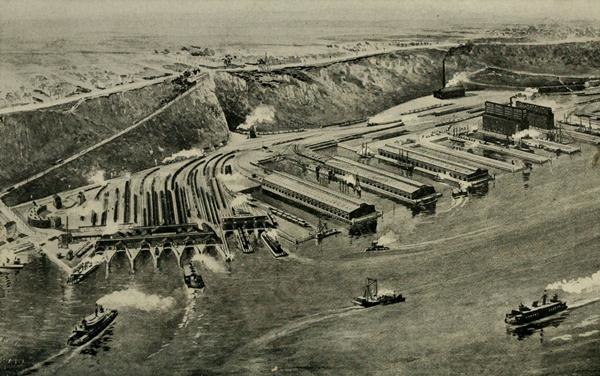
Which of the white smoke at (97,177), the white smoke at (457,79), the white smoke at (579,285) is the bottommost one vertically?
the white smoke at (579,285)

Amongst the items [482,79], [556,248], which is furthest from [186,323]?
[482,79]

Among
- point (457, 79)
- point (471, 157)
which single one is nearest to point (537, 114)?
point (457, 79)

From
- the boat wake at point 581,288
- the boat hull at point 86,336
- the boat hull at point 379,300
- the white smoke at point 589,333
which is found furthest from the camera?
the boat wake at point 581,288

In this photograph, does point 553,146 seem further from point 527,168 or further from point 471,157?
point 471,157

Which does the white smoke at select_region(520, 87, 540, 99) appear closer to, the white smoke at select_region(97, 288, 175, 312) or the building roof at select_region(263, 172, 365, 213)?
the building roof at select_region(263, 172, 365, 213)

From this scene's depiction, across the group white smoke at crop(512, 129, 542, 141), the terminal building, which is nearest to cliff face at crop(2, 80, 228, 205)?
the terminal building

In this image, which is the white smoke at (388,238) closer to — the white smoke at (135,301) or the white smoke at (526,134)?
the white smoke at (135,301)

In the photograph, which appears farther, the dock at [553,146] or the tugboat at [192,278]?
the dock at [553,146]

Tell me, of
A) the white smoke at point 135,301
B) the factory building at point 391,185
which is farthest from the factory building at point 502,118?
the white smoke at point 135,301

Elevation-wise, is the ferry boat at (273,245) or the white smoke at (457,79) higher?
the white smoke at (457,79)
